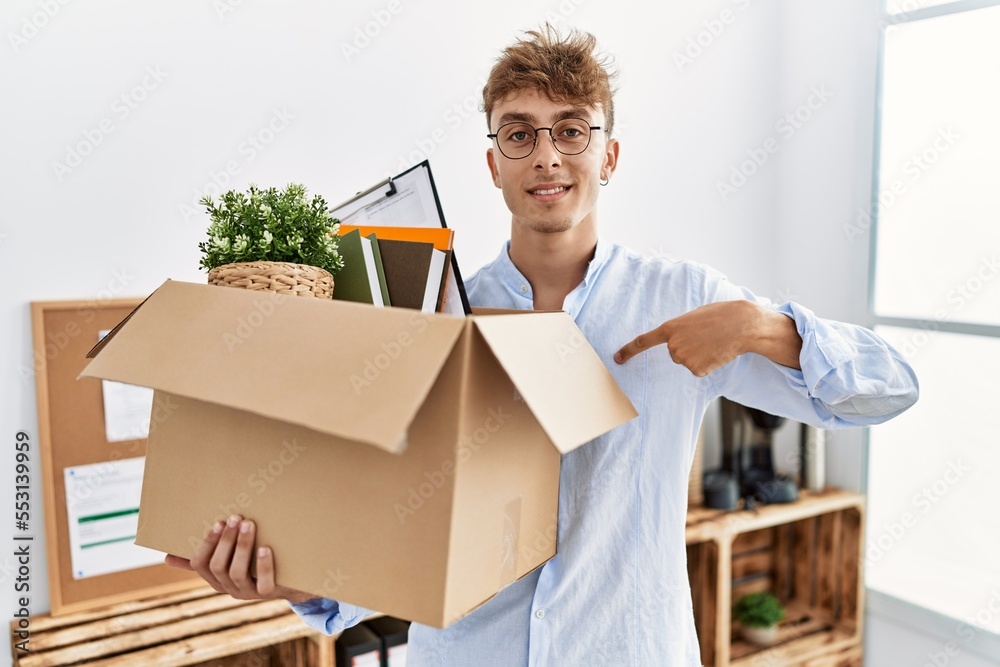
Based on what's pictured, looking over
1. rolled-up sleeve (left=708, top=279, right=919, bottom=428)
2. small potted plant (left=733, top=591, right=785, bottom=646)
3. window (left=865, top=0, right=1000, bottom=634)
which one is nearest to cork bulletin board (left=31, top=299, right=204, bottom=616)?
rolled-up sleeve (left=708, top=279, right=919, bottom=428)

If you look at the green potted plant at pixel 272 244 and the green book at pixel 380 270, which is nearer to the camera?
the green potted plant at pixel 272 244

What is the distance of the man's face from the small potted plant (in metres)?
1.71

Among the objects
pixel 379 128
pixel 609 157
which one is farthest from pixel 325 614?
pixel 379 128

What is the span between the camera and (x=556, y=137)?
1.16 meters

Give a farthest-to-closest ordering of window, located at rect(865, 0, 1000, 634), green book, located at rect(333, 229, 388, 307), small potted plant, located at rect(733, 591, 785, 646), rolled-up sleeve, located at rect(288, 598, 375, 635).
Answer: small potted plant, located at rect(733, 591, 785, 646), window, located at rect(865, 0, 1000, 634), rolled-up sleeve, located at rect(288, 598, 375, 635), green book, located at rect(333, 229, 388, 307)

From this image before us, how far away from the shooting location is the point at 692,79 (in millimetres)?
2396

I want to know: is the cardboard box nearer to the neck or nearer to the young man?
the young man

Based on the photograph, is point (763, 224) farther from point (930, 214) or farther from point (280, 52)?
point (280, 52)

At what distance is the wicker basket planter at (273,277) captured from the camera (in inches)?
34.1

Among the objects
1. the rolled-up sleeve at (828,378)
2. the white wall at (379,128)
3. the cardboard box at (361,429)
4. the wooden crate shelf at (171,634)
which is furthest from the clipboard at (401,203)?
the wooden crate shelf at (171,634)

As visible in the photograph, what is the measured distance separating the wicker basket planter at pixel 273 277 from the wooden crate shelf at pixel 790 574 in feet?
5.04

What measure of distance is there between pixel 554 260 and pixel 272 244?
468 mm

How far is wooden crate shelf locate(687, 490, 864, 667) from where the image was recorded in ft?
7.18

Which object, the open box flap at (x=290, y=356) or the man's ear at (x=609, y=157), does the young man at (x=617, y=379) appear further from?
the open box flap at (x=290, y=356)
